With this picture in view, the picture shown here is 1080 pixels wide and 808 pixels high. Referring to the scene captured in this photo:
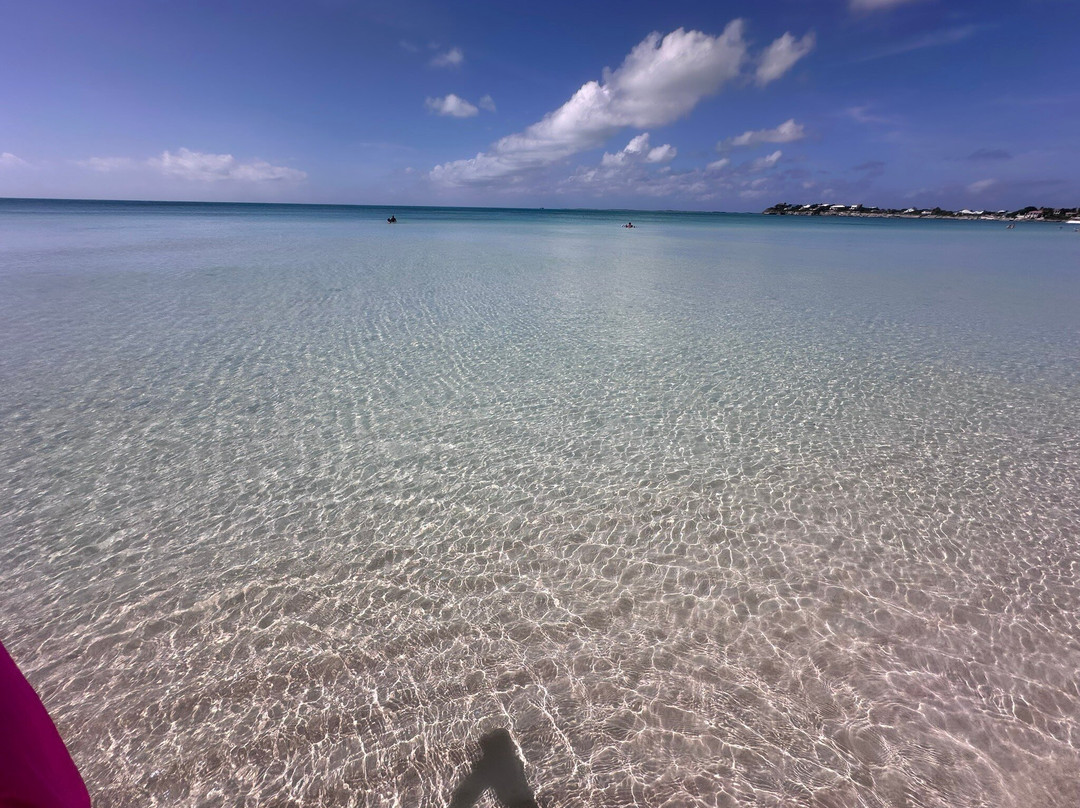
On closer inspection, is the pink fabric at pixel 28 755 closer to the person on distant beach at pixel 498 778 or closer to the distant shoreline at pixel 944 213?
the person on distant beach at pixel 498 778

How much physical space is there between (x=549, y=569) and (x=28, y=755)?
4.38 meters

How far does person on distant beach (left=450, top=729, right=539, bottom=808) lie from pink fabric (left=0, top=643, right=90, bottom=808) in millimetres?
2510

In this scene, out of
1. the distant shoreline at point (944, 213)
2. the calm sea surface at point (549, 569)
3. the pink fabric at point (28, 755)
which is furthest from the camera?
the distant shoreline at point (944, 213)

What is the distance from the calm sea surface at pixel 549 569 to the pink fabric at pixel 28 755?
8.23 feet

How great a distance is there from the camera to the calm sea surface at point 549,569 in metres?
3.68

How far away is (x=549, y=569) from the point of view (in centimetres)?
537

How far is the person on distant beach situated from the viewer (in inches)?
133

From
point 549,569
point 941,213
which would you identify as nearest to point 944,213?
point 941,213

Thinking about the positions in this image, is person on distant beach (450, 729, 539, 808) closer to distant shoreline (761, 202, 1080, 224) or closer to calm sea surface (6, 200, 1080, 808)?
calm sea surface (6, 200, 1080, 808)

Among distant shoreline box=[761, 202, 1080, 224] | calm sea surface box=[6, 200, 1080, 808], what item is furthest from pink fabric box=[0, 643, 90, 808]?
distant shoreline box=[761, 202, 1080, 224]

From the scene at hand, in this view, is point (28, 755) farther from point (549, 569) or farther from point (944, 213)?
point (944, 213)

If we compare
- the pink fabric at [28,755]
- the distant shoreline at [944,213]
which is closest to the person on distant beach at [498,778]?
the pink fabric at [28,755]

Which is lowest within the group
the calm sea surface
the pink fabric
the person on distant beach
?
the person on distant beach

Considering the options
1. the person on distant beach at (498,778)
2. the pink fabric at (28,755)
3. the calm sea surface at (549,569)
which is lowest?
the person on distant beach at (498,778)
